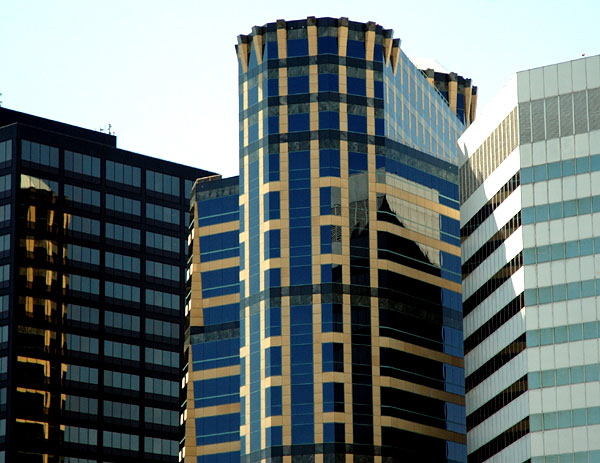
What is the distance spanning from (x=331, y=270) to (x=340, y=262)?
4.70 feet

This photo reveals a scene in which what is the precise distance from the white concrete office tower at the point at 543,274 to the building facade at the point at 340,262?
71.6ft

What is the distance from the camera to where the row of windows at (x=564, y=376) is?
139000mm

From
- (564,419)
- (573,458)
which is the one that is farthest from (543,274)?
(573,458)

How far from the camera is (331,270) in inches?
7062

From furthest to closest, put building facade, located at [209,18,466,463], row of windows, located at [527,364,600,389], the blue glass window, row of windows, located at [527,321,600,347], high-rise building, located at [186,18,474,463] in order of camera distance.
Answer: the blue glass window → high-rise building, located at [186,18,474,463] → building facade, located at [209,18,466,463] → row of windows, located at [527,321,600,347] → row of windows, located at [527,364,600,389]

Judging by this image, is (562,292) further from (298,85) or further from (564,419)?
(298,85)

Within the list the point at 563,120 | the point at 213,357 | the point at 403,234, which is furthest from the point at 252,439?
the point at 563,120

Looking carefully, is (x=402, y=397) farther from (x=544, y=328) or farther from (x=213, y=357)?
(x=544, y=328)

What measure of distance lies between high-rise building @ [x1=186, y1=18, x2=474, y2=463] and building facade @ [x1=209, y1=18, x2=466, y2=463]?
0.54 feet

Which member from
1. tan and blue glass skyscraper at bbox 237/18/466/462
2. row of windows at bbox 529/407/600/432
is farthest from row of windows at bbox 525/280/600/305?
tan and blue glass skyscraper at bbox 237/18/466/462

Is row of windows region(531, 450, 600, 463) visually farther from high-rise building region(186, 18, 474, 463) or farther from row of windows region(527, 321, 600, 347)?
high-rise building region(186, 18, 474, 463)

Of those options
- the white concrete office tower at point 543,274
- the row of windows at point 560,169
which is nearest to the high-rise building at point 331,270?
the white concrete office tower at point 543,274

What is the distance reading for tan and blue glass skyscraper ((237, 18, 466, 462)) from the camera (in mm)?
175250

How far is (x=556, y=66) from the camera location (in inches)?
5778
